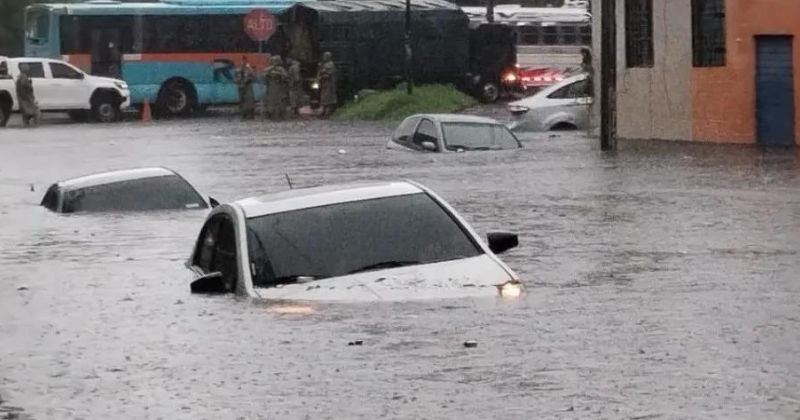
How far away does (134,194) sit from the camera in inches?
910

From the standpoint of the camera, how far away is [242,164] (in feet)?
114

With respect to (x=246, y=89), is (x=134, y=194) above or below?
below

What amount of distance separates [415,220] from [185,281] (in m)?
3.91

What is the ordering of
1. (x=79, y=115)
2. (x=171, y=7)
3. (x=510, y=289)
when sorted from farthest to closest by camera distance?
(x=171, y=7), (x=79, y=115), (x=510, y=289)

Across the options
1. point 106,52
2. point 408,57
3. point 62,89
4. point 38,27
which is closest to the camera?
point 62,89

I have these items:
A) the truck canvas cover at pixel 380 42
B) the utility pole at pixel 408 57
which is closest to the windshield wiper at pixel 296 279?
the utility pole at pixel 408 57

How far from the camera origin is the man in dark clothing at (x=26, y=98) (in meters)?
50.8

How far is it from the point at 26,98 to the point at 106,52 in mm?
5604

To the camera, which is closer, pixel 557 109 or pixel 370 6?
pixel 557 109

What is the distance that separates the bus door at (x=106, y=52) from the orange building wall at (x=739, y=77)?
2324cm

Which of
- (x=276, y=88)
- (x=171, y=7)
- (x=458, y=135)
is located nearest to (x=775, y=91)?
(x=458, y=135)

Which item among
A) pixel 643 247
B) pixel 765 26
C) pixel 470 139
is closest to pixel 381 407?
pixel 643 247

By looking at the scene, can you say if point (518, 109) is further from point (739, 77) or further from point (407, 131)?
point (407, 131)

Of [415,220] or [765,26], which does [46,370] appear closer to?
[415,220]
